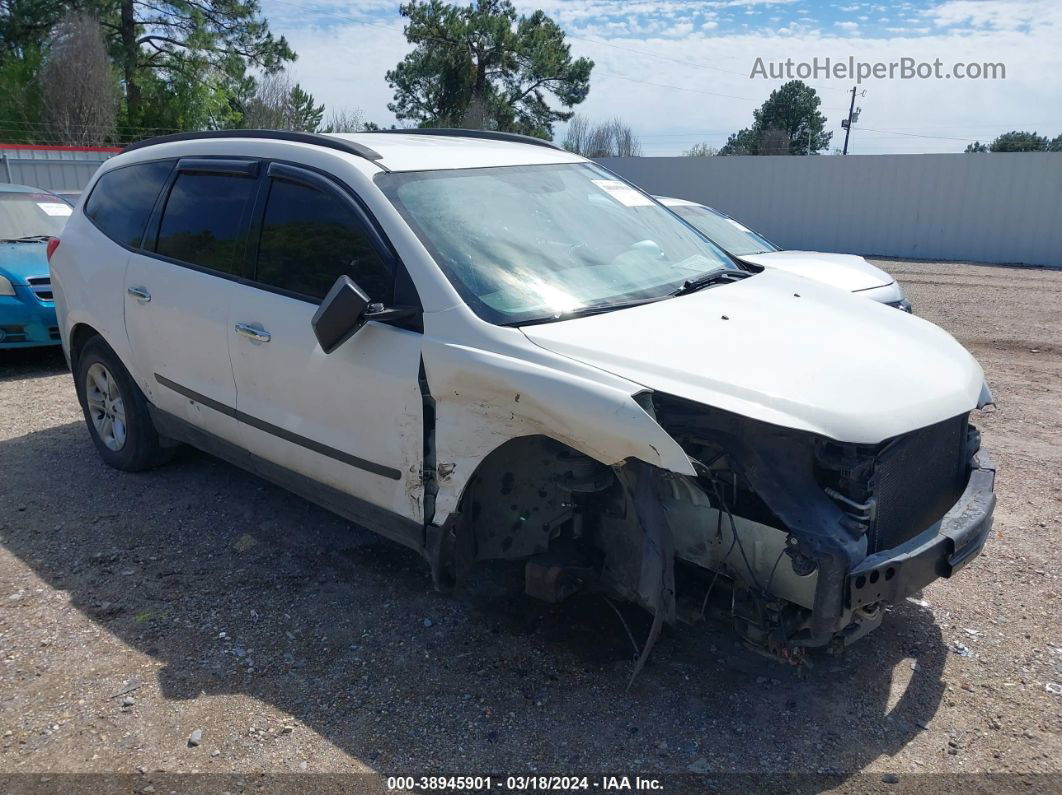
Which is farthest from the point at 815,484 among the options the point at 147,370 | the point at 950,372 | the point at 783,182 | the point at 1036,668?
the point at 783,182

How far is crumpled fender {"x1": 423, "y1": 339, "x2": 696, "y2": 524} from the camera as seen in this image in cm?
271

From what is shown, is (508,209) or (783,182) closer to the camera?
(508,209)

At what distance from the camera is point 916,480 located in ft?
10.3

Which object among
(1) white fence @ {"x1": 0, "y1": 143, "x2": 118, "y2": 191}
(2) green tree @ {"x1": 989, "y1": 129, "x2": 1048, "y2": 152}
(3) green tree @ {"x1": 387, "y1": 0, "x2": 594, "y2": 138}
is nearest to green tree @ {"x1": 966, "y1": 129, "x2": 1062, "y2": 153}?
(2) green tree @ {"x1": 989, "y1": 129, "x2": 1048, "y2": 152}

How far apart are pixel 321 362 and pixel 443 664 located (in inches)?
53.0

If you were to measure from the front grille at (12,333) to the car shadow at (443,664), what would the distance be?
3815 millimetres

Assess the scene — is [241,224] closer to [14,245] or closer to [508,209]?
[508,209]

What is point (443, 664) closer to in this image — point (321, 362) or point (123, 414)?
point (321, 362)

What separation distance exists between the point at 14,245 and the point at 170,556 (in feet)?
18.8

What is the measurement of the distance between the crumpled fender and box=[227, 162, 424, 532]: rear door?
133mm

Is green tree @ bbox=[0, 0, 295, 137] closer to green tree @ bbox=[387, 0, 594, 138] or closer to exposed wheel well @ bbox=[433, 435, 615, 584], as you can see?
green tree @ bbox=[387, 0, 594, 138]

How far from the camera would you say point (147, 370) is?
4.81 meters

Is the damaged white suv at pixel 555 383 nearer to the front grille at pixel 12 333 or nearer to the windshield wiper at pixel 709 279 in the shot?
the windshield wiper at pixel 709 279

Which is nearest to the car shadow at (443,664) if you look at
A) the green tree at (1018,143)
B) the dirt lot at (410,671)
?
the dirt lot at (410,671)
